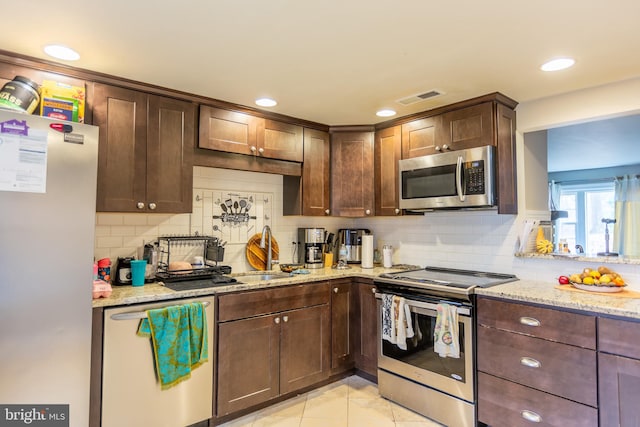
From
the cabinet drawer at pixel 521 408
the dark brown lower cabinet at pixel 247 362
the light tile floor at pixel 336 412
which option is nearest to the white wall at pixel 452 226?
the dark brown lower cabinet at pixel 247 362

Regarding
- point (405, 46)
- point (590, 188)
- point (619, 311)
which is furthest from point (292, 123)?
point (590, 188)

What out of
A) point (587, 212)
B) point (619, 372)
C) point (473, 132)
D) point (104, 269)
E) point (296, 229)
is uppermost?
point (473, 132)

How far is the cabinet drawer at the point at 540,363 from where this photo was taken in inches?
76.9

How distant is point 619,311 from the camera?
186 cm

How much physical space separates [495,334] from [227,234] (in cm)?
216

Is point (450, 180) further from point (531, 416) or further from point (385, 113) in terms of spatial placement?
point (531, 416)

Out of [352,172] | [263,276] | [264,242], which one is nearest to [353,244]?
[352,172]

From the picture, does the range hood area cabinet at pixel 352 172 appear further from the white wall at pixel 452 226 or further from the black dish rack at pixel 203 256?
the black dish rack at pixel 203 256

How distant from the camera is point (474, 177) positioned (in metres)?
2.70

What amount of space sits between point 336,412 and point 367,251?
4.71ft

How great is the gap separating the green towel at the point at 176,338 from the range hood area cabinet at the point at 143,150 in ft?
2.45

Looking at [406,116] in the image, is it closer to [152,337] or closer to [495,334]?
[495,334]

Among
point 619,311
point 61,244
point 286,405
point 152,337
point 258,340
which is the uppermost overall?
point 61,244

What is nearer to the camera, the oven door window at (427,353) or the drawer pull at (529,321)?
the drawer pull at (529,321)
